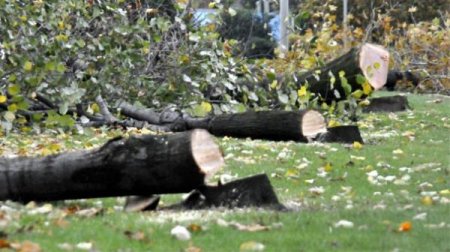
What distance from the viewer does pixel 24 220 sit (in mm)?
5129

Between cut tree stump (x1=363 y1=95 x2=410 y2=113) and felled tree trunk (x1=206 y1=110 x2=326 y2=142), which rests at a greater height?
felled tree trunk (x1=206 y1=110 x2=326 y2=142)

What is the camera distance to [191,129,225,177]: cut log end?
546 cm

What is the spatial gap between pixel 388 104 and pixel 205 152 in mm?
9523

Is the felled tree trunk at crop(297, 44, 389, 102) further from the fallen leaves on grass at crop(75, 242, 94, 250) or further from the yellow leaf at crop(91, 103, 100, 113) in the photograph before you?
the fallen leaves on grass at crop(75, 242, 94, 250)

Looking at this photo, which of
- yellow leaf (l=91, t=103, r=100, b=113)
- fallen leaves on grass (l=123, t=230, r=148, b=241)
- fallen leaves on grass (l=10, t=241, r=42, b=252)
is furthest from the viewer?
yellow leaf (l=91, t=103, r=100, b=113)

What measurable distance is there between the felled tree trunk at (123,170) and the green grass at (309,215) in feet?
0.53

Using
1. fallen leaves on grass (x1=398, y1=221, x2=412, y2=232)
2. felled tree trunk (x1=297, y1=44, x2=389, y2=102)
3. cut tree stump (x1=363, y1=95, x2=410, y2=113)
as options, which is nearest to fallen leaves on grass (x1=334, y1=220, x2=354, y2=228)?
fallen leaves on grass (x1=398, y1=221, x2=412, y2=232)

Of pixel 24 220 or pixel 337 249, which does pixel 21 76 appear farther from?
pixel 337 249

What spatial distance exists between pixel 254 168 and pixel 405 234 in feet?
10.5

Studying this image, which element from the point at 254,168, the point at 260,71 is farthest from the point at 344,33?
the point at 254,168

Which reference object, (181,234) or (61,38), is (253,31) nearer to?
(61,38)

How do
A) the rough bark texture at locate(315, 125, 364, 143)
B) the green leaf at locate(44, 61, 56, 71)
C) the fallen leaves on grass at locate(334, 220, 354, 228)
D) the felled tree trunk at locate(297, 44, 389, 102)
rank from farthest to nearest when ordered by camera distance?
the felled tree trunk at locate(297, 44, 389, 102) < the rough bark texture at locate(315, 125, 364, 143) < the green leaf at locate(44, 61, 56, 71) < the fallen leaves on grass at locate(334, 220, 354, 228)

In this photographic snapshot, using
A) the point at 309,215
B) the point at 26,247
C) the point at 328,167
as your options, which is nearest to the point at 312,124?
the point at 328,167

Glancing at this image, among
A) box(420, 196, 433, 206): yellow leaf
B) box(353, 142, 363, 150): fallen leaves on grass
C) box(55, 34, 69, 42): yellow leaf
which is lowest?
box(353, 142, 363, 150): fallen leaves on grass
